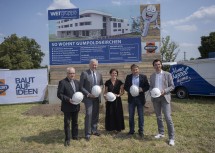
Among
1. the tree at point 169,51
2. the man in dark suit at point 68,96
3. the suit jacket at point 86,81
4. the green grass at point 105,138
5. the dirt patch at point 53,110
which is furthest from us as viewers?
the tree at point 169,51

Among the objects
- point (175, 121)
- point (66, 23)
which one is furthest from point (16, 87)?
point (175, 121)

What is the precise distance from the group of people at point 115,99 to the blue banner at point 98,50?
5.49 metres

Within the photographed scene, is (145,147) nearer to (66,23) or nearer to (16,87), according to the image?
(66,23)

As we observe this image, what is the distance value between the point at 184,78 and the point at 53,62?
24.2ft

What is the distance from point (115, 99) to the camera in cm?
660

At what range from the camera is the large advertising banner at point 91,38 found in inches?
468

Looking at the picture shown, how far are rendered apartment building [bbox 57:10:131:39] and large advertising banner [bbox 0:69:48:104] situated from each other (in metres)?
2.71

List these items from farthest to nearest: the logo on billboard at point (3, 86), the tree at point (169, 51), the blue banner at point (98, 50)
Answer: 1. the tree at point (169, 51)
2. the logo on billboard at point (3, 86)
3. the blue banner at point (98, 50)

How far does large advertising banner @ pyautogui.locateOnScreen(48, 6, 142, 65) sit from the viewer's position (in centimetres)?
1188

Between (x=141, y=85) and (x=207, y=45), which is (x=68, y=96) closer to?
(x=141, y=85)

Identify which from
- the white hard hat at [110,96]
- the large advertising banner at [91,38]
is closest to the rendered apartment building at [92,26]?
the large advertising banner at [91,38]

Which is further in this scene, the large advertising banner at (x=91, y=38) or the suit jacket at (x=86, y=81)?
the large advertising banner at (x=91, y=38)

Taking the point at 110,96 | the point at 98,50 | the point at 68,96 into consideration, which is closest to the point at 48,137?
the point at 68,96

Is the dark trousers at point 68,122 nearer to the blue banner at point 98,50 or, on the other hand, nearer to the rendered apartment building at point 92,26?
the blue banner at point 98,50
